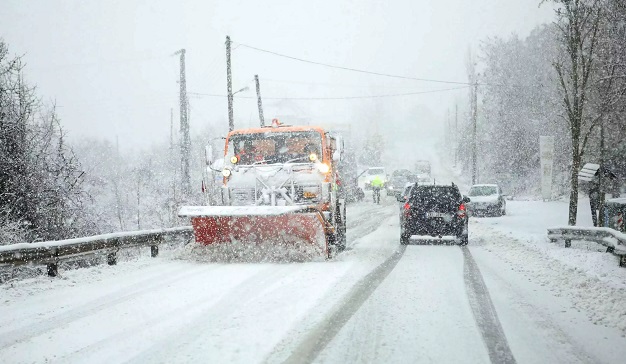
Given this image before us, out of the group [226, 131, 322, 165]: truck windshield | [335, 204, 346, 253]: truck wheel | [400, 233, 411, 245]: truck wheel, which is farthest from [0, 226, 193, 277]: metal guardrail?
[400, 233, 411, 245]: truck wheel

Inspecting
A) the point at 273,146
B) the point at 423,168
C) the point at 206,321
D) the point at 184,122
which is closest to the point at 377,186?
the point at 184,122

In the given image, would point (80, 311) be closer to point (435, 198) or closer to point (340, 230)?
point (340, 230)

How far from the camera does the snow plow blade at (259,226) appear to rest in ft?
33.1

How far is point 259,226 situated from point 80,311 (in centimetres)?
449

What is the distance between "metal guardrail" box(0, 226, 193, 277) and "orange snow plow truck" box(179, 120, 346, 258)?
1.51m

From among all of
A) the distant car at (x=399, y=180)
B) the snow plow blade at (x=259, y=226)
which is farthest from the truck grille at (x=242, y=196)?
the distant car at (x=399, y=180)

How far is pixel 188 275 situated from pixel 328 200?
10.8 ft

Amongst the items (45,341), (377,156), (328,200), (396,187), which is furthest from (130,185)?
(45,341)

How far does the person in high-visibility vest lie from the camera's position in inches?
1502

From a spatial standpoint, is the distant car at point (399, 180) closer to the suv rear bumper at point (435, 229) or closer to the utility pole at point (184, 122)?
the utility pole at point (184, 122)

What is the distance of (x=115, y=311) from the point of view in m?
6.46

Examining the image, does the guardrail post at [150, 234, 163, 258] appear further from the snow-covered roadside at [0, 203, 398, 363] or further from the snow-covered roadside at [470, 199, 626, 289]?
the snow-covered roadside at [470, 199, 626, 289]

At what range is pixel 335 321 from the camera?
19.0 ft

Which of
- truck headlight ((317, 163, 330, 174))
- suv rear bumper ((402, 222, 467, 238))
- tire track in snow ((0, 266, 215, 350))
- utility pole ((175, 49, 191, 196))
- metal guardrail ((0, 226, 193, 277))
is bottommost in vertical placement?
tire track in snow ((0, 266, 215, 350))
